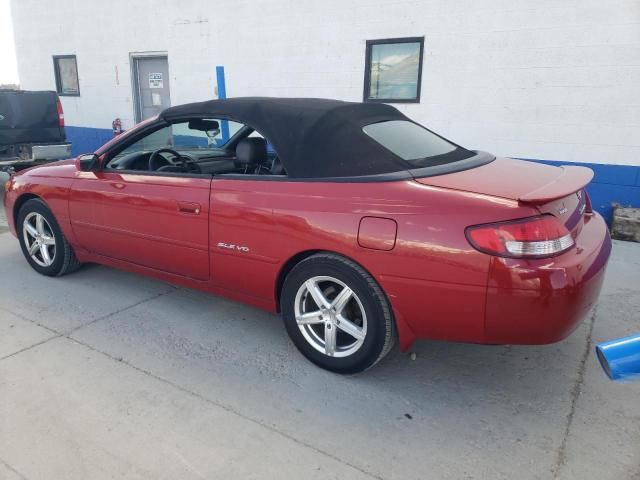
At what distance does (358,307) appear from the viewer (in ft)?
9.43

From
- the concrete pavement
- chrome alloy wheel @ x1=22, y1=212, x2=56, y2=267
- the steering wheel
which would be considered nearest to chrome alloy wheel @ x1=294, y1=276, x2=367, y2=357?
the concrete pavement

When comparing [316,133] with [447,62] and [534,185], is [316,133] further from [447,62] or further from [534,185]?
[447,62]

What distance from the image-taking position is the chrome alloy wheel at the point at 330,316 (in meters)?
2.77

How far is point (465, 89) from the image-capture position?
6594 mm

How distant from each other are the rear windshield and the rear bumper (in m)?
0.92

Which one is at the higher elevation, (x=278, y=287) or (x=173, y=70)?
(x=173, y=70)

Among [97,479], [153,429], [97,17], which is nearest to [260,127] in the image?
[153,429]

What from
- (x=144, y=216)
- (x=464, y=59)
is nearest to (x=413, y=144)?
(x=144, y=216)

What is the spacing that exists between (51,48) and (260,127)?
11044mm

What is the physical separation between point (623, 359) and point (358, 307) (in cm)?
147

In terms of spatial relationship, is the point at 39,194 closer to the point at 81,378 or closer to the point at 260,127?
the point at 81,378

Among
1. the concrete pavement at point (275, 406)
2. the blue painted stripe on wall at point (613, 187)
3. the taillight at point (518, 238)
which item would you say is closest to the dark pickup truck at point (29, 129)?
the concrete pavement at point (275, 406)

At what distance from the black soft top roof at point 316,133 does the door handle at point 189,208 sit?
60 cm

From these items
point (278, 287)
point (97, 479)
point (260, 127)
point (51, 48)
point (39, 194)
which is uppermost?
point (51, 48)
